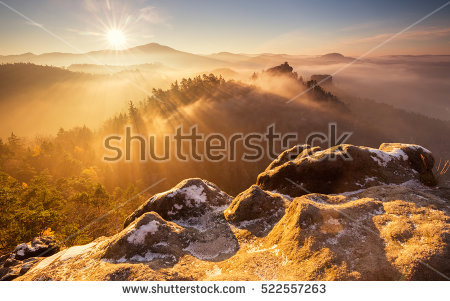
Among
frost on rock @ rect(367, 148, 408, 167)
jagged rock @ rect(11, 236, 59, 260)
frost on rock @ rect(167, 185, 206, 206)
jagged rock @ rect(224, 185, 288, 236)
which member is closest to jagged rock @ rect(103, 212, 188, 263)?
jagged rock @ rect(224, 185, 288, 236)

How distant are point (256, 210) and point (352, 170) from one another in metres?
8.82

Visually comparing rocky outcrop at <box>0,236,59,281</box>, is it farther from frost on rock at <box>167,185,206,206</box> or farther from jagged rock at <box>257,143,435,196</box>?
jagged rock at <box>257,143,435,196</box>

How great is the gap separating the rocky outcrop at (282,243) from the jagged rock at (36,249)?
127cm

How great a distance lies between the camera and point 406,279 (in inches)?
243

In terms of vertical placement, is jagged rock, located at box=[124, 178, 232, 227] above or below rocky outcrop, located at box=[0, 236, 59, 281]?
above

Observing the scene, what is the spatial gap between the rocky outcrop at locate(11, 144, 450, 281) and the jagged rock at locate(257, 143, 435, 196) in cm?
57

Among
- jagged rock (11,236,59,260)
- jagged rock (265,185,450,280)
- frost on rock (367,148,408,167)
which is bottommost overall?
jagged rock (11,236,59,260)

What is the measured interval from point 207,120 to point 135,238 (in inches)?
3973

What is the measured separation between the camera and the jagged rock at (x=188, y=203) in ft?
48.3

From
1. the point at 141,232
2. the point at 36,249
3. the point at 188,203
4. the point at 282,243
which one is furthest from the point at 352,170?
the point at 36,249

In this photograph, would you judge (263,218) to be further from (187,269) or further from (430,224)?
(430,224)

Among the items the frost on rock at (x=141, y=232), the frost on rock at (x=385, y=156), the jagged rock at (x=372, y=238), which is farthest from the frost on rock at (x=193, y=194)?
the frost on rock at (x=385, y=156)

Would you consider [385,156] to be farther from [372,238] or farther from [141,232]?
[141,232]

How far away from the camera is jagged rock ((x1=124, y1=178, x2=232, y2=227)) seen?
1473cm
